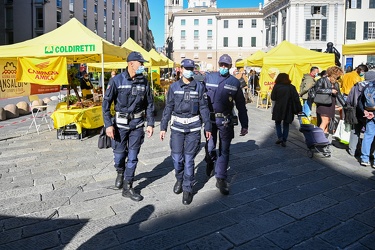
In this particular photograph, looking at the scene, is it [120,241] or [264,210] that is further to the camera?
[264,210]

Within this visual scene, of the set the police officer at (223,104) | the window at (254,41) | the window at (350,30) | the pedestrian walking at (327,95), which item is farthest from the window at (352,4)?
the police officer at (223,104)

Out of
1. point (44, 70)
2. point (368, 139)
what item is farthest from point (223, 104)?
point (44, 70)

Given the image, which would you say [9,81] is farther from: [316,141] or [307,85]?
[307,85]

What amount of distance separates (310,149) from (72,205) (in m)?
4.41

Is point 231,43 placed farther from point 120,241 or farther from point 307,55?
point 120,241

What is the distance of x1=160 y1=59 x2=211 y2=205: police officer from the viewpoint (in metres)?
4.00

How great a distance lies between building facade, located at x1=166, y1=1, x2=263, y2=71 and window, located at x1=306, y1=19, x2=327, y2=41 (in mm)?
23425

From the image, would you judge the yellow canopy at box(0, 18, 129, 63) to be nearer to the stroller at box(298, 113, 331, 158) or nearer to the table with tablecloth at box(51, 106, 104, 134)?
the table with tablecloth at box(51, 106, 104, 134)

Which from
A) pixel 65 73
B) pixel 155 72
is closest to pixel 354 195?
pixel 65 73

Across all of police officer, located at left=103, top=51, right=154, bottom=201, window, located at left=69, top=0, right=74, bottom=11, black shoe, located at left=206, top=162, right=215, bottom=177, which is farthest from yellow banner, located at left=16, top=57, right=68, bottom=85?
window, located at left=69, top=0, right=74, bottom=11

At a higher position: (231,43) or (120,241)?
(231,43)

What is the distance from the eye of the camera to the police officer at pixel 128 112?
13.6 ft

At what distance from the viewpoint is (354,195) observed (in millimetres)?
4348

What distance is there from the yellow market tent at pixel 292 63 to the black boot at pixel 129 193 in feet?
30.7
